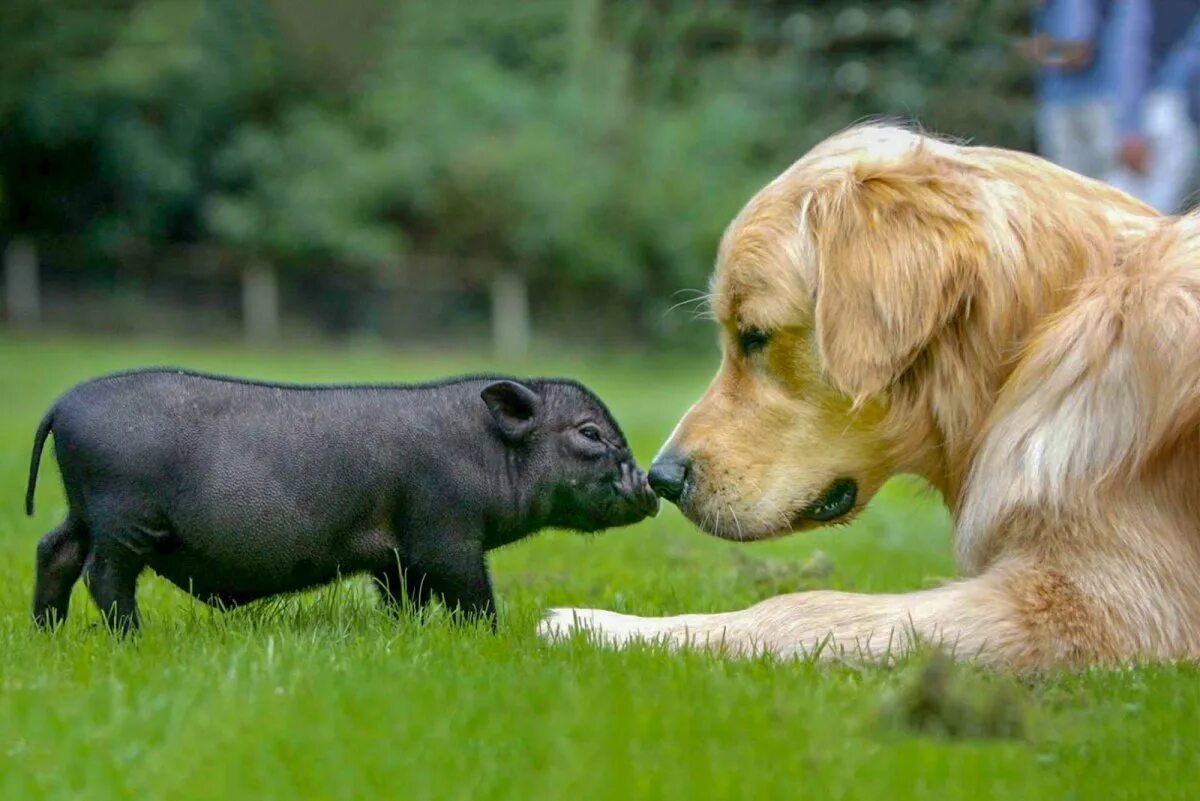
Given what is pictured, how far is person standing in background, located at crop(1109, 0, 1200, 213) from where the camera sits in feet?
32.6

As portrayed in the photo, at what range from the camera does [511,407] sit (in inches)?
166

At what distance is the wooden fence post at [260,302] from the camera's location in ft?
82.7

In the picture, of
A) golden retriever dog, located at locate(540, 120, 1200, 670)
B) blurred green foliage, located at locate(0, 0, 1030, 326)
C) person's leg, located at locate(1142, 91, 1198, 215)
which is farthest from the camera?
blurred green foliage, located at locate(0, 0, 1030, 326)

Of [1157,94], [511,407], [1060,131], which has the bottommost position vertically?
[511,407]

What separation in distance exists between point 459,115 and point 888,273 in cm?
2575

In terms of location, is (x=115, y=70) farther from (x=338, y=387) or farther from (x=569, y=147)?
(x=338, y=387)

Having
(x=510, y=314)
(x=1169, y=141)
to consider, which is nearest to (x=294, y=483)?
(x=1169, y=141)

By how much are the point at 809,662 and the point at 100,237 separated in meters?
24.6

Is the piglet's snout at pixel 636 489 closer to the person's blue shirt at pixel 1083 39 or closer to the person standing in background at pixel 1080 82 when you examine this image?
the person standing in background at pixel 1080 82

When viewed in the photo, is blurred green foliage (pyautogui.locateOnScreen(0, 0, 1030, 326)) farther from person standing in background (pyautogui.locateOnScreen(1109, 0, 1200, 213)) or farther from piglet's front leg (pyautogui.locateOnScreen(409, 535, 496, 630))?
piglet's front leg (pyautogui.locateOnScreen(409, 535, 496, 630))

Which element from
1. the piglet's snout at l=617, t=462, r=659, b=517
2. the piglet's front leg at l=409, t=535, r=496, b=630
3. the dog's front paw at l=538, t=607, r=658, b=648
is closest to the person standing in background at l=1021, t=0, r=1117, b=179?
the piglet's snout at l=617, t=462, r=659, b=517

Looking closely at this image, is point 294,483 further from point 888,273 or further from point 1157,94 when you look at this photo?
point 1157,94

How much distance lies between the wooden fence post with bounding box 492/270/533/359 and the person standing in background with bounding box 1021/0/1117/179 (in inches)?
608

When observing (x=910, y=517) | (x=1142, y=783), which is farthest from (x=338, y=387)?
(x=910, y=517)
